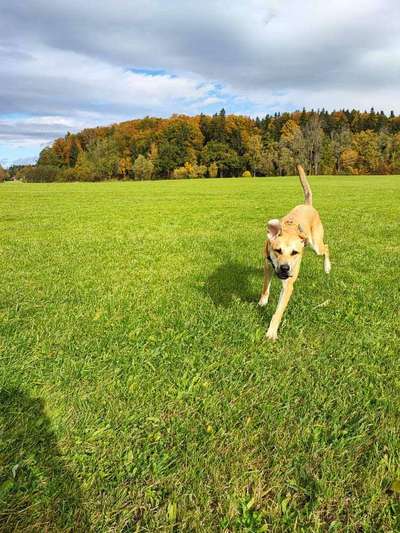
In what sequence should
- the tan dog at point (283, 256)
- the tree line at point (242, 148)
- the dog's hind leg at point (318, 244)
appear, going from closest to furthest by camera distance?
1. the tan dog at point (283, 256)
2. the dog's hind leg at point (318, 244)
3. the tree line at point (242, 148)

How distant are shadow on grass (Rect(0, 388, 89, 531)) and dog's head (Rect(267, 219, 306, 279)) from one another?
10.9 ft

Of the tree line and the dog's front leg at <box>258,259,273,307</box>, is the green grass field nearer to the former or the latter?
the dog's front leg at <box>258,259,273,307</box>

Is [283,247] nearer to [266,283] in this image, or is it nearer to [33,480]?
[266,283]

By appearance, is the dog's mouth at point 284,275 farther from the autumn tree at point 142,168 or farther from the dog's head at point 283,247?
the autumn tree at point 142,168

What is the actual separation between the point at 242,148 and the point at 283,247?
345ft

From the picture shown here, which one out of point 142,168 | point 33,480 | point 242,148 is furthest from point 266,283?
point 242,148

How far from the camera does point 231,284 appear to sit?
6.95m

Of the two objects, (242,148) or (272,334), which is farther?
(242,148)

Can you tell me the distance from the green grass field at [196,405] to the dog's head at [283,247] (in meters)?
0.84

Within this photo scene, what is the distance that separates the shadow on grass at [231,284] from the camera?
6.27 metres

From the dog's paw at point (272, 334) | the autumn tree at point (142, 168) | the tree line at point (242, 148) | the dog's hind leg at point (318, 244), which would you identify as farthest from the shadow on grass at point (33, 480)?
the autumn tree at point (142, 168)

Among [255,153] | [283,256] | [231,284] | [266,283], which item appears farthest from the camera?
[255,153]

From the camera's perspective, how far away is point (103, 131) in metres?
126

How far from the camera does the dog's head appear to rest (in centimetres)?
500
